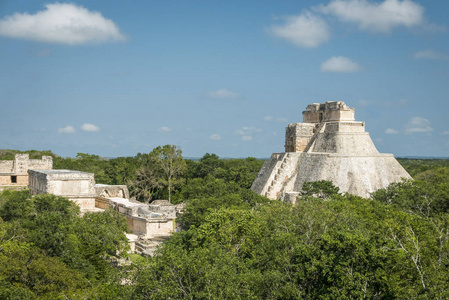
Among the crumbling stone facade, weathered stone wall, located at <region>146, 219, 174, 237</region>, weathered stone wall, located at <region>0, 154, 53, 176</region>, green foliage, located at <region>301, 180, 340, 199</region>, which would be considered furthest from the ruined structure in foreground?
weathered stone wall, located at <region>0, 154, 53, 176</region>

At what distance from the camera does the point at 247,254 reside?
17625mm

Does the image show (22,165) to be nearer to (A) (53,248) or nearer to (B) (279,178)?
(B) (279,178)

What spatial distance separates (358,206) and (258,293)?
10.4 m

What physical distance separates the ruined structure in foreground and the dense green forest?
590 centimetres

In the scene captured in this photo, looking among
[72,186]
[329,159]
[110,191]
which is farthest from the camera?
[110,191]

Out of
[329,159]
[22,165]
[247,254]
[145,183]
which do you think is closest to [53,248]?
[247,254]

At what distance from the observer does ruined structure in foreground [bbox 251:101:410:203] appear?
101 feet

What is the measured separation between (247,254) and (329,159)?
1574 cm

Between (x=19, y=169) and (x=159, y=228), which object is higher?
(x=19, y=169)

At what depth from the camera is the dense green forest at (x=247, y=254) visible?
495 inches

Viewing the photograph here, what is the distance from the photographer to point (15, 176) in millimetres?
36750

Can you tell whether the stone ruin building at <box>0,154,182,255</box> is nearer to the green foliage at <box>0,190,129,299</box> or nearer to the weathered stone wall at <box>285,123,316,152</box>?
the green foliage at <box>0,190,129,299</box>

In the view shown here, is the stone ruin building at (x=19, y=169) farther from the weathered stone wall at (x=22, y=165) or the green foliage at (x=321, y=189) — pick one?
the green foliage at (x=321, y=189)

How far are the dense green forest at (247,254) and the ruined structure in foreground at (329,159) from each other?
590 cm
